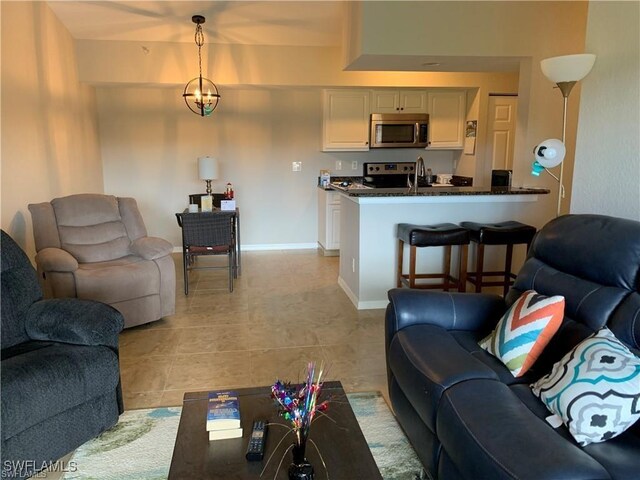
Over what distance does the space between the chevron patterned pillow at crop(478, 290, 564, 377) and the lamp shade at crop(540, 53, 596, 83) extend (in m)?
1.46

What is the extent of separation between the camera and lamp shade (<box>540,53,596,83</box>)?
2562 millimetres

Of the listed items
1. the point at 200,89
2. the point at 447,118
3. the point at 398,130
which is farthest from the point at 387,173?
the point at 200,89

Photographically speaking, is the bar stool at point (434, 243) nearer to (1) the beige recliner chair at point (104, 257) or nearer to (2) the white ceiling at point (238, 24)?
(2) the white ceiling at point (238, 24)

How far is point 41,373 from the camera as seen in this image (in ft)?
6.15

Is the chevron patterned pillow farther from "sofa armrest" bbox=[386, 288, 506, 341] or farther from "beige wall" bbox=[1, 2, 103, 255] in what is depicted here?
"beige wall" bbox=[1, 2, 103, 255]

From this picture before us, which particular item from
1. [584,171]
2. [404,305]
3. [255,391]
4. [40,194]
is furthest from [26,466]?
[584,171]

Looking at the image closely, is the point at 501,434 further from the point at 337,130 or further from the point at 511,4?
the point at 337,130

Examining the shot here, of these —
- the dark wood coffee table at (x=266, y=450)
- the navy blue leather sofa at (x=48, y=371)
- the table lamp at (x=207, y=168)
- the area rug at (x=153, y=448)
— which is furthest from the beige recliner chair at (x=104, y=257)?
the dark wood coffee table at (x=266, y=450)

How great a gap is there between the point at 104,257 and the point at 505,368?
3123 mm

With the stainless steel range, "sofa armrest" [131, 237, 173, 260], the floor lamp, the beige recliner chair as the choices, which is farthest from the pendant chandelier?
the floor lamp

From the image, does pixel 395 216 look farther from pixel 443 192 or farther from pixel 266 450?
pixel 266 450

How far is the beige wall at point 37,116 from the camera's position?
3516mm

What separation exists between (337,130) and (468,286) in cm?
272

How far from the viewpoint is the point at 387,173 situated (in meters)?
6.41
